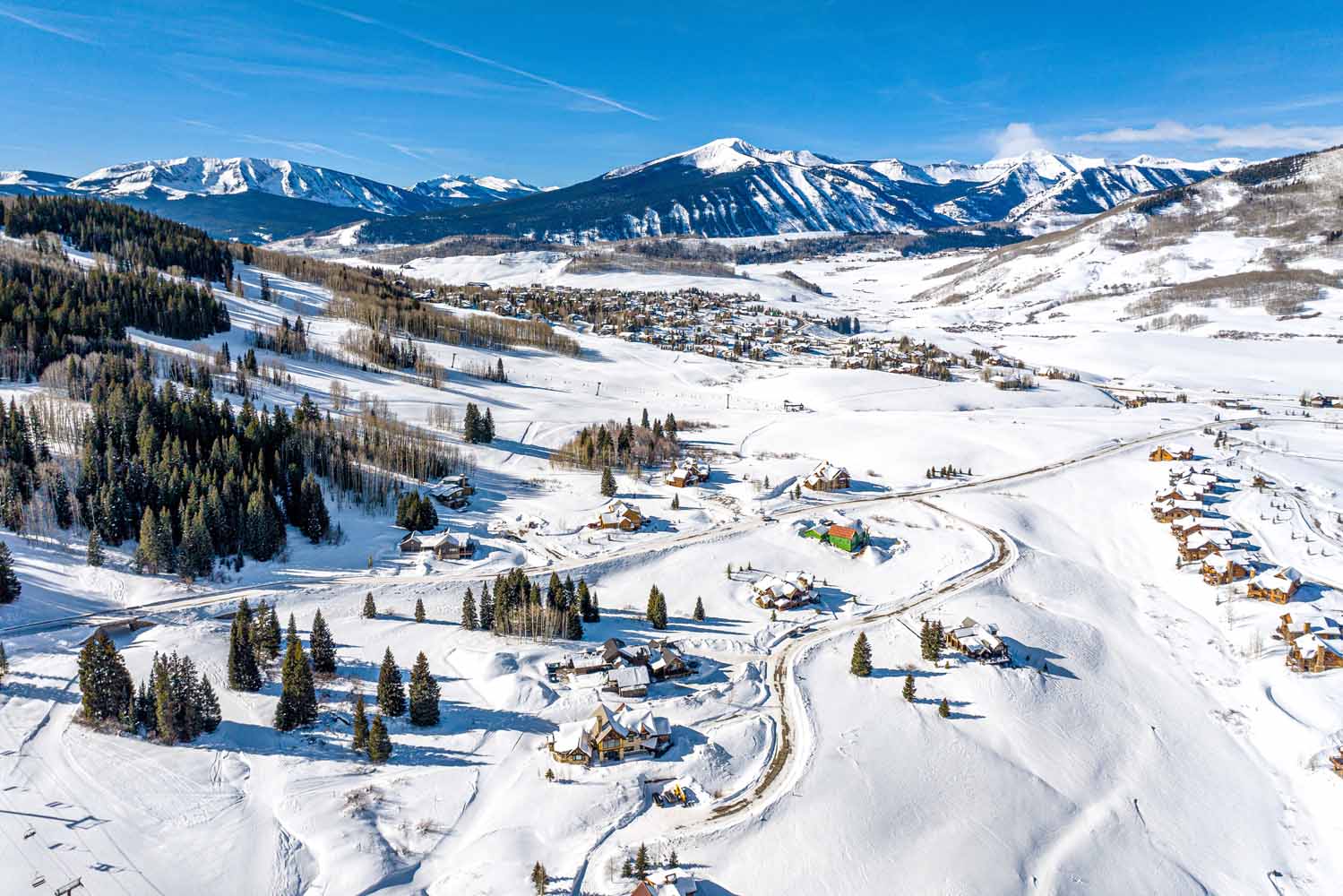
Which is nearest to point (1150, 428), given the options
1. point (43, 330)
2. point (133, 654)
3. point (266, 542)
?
point (266, 542)

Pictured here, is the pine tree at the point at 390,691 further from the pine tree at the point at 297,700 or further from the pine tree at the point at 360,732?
the pine tree at the point at 297,700

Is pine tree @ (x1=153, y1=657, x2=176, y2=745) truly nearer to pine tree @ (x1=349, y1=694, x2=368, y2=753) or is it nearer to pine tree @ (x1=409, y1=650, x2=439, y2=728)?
pine tree @ (x1=349, y1=694, x2=368, y2=753)

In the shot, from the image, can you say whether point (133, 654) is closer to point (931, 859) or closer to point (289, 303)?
point (931, 859)

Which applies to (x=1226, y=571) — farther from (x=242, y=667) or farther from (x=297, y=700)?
(x=242, y=667)

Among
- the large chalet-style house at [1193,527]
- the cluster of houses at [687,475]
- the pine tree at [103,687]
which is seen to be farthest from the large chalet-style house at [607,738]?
the large chalet-style house at [1193,527]

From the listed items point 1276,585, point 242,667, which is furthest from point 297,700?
point 1276,585
